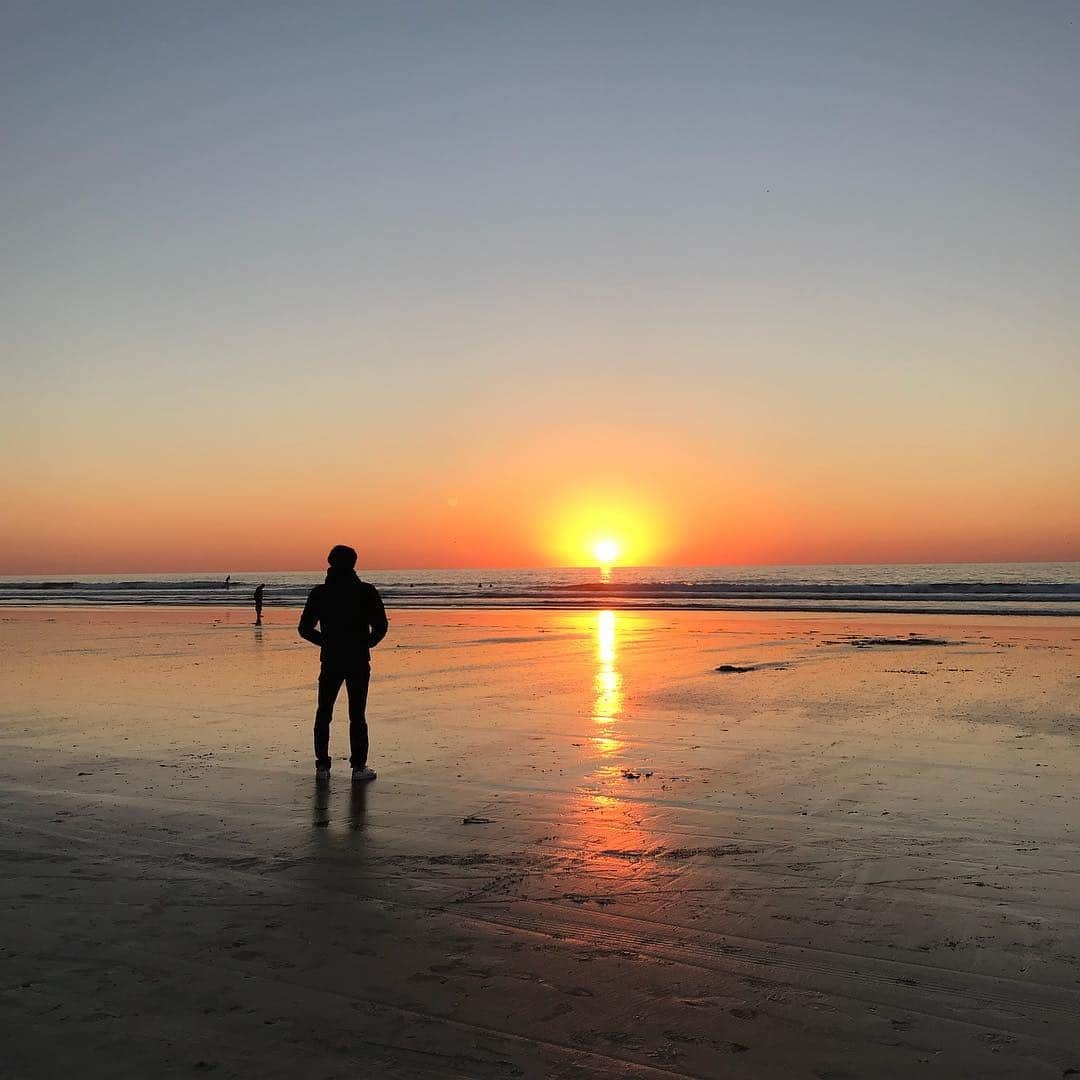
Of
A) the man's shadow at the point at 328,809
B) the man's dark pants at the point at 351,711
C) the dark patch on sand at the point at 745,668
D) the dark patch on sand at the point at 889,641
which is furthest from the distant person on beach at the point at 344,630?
the dark patch on sand at the point at 889,641

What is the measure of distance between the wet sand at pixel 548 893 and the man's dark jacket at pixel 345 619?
3.66ft

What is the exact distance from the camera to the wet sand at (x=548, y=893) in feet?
12.4

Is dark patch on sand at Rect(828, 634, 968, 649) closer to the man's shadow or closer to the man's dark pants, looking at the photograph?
the man's dark pants

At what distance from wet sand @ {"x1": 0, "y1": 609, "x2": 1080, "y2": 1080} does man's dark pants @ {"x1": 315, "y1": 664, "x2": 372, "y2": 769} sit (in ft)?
1.25

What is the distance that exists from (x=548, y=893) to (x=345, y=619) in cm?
422

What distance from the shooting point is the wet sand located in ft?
12.4

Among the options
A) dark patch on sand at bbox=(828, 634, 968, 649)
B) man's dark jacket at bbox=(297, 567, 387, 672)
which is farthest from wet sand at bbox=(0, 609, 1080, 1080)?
dark patch on sand at bbox=(828, 634, 968, 649)

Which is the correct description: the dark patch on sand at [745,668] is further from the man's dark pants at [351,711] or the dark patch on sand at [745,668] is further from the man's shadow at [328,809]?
the man's shadow at [328,809]

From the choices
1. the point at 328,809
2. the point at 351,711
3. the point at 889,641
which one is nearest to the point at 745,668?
the point at 889,641

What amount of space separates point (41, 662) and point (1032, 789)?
60.0 feet

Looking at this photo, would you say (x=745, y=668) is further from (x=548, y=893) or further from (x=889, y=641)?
(x=548, y=893)

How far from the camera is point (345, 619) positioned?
903cm

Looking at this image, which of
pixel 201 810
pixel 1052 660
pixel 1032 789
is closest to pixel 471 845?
pixel 201 810

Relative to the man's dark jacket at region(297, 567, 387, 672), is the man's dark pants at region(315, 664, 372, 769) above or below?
below
